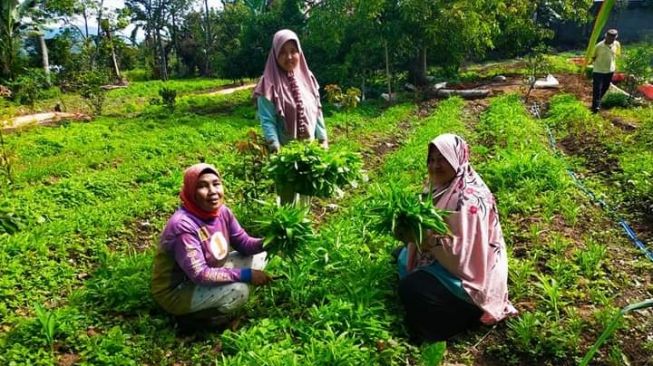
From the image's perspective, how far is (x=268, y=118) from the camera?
4.30 m

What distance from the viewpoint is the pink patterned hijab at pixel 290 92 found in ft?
13.8

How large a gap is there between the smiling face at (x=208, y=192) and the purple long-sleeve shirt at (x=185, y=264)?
0.10 m

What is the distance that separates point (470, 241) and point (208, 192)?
1.64 metres

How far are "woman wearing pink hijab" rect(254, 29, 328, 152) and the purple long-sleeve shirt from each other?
3.77ft

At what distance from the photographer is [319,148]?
3.68 metres

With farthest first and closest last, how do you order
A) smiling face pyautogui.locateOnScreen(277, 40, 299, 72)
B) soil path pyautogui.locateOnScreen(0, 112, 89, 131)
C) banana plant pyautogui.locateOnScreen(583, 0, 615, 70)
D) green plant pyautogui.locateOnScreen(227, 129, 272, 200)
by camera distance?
soil path pyautogui.locateOnScreen(0, 112, 89, 131) → green plant pyautogui.locateOnScreen(227, 129, 272, 200) → smiling face pyautogui.locateOnScreen(277, 40, 299, 72) → banana plant pyautogui.locateOnScreen(583, 0, 615, 70)

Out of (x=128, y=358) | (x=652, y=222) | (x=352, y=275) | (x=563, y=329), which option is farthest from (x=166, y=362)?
(x=652, y=222)

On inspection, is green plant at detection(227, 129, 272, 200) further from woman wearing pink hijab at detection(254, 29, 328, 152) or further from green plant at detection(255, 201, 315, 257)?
green plant at detection(255, 201, 315, 257)

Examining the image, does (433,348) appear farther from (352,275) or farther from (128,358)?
(128,358)

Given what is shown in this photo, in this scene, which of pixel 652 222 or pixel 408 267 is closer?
pixel 408 267

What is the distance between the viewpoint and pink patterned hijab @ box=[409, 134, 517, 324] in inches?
121

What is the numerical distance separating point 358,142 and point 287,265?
17.0 ft

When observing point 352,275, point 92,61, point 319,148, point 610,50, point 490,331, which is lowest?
point 490,331

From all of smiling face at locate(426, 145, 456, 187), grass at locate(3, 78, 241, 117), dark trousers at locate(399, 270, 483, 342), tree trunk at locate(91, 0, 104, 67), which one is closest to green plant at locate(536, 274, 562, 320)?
dark trousers at locate(399, 270, 483, 342)
